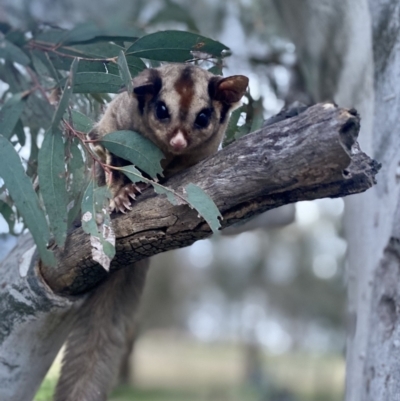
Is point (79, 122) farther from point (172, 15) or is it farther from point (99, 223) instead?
point (172, 15)

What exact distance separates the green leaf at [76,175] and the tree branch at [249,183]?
10cm

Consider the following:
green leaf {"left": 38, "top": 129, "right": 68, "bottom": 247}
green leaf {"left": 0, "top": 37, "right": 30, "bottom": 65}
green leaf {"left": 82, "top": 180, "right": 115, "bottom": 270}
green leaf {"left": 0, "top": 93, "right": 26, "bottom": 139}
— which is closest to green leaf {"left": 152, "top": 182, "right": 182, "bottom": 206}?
green leaf {"left": 82, "top": 180, "right": 115, "bottom": 270}

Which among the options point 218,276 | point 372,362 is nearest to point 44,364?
point 372,362

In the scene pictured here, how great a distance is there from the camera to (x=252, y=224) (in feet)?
13.4

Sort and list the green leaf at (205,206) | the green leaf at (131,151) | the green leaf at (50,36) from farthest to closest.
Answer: the green leaf at (50,36) < the green leaf at (131,151) < the green leaf at (205,206)

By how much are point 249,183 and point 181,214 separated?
0.92 feet

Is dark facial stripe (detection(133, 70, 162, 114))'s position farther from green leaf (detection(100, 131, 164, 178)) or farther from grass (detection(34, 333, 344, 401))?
grass (detection(34, 333, 344, 401))

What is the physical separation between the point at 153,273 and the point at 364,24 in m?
6.45

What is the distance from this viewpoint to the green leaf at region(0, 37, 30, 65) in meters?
2.45

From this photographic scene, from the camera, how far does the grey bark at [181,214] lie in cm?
157

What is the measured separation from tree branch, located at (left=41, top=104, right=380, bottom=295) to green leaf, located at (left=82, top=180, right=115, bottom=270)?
119 millimetres

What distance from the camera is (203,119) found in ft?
7.70

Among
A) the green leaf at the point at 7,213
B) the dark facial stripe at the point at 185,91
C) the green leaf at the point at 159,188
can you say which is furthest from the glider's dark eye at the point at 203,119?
the green leaf at the point at 7,213

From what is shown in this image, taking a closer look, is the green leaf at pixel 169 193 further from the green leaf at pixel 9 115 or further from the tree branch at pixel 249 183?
the green leaf at pixel 9 115
